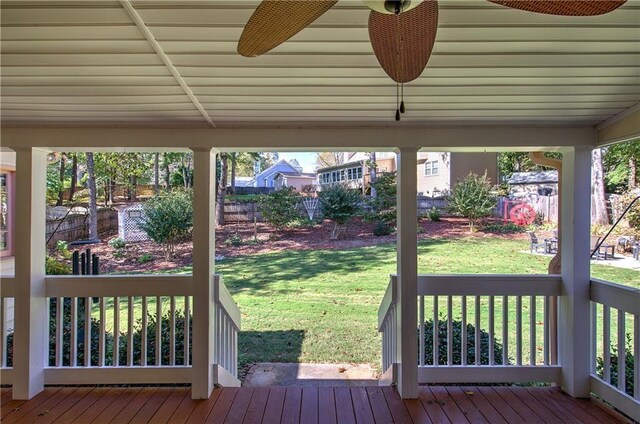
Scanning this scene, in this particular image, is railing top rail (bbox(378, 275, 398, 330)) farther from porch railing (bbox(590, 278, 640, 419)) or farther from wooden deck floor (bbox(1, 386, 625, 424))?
porch railing (bbox(590, 278, 640, 419))

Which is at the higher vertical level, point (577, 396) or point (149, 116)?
point (149, 116)

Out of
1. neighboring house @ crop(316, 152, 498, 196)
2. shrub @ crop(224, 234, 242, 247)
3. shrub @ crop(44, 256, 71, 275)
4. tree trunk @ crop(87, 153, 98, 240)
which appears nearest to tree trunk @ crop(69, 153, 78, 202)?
tree trunk @ crop(87, 153, 98, 240)

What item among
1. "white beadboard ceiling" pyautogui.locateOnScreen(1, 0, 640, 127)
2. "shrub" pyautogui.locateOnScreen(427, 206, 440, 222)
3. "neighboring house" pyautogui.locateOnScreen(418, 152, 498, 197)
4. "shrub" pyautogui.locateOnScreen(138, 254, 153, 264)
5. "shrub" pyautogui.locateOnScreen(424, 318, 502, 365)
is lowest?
"shrub" pyautogui.locateOnScreen(424, 318, 502, 365)

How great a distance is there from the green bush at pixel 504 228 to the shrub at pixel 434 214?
983 mm

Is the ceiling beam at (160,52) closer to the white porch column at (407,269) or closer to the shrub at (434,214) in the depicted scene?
the white porch column at (407,269)

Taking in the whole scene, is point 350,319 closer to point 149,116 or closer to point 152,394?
point 152,394

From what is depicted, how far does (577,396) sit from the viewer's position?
2.68 m

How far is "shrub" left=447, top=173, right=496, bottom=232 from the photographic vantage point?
723cm

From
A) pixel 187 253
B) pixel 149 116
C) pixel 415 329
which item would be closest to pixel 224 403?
pixel 415 329

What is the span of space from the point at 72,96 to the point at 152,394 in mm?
2315

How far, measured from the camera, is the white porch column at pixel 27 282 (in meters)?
2.66

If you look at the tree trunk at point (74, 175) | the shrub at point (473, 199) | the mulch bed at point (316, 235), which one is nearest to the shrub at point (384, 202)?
the mulch bed at point (316, 235)

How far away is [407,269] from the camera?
2.74m

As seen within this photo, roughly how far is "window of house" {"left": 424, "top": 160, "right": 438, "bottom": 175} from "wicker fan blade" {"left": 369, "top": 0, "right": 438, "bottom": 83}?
10.2 m
